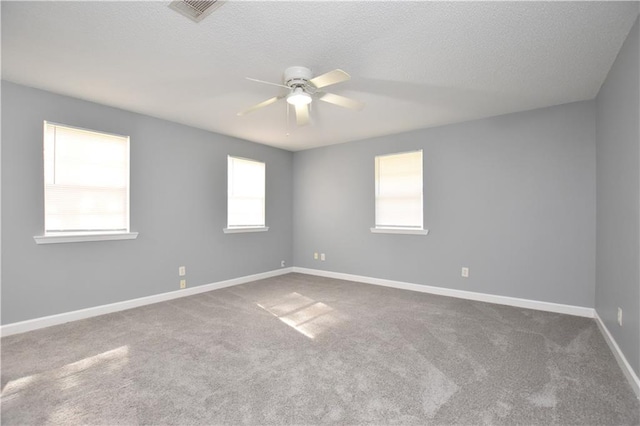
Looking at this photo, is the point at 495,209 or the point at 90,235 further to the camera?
the point at 495,209

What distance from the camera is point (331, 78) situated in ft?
7.52

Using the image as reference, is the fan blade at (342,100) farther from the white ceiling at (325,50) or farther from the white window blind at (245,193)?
the white window blind at (245,193)

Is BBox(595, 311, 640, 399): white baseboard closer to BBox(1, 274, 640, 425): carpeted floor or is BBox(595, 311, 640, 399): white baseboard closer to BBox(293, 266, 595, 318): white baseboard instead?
BBox(1, 274, 640, 425): carpeted floor

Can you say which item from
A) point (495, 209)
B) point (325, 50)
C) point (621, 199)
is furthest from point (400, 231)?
point (325, 50)

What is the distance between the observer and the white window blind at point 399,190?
4.73 metres

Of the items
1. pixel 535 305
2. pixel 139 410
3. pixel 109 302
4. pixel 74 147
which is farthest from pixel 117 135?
pixel 535 305

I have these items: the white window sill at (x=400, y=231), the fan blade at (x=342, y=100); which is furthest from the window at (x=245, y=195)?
the fan blade at (x=342, y=100)

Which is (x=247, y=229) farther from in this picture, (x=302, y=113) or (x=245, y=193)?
(x=302, y=113)

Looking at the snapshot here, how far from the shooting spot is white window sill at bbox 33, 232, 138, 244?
3.11 meters

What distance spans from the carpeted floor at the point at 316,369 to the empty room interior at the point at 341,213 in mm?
22

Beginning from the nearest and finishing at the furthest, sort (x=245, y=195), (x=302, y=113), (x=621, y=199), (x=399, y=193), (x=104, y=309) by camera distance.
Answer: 1. (x=621, y=199)
2. (x=302, y=113)
3. (x=104, y=309)
4. (x=399, y=193)
5. (x=245, y=195)

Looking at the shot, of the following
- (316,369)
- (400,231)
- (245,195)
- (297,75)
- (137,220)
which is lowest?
(316,369)

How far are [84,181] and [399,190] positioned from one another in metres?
4.19

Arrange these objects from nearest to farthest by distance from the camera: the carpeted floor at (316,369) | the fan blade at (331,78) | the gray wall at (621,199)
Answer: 1. the carpeted floor at (316,369)
2. the gray wall at (621,199)
3. the fan blade at (331,78)
